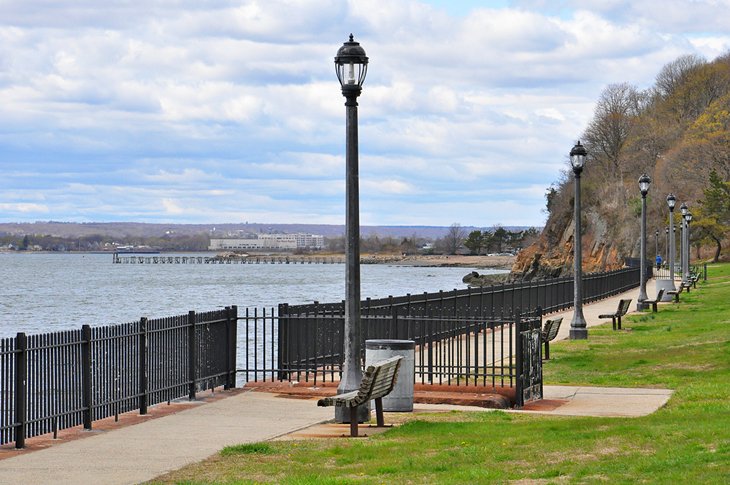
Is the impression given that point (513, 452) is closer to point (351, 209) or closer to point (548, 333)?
point (351, 209)

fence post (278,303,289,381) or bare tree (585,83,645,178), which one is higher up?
bare tree (585,83,645,178)

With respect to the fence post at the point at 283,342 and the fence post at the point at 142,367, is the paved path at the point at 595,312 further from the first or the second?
the fence post at the point at 142,367

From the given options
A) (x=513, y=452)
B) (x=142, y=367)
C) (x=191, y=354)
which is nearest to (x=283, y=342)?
(x=191, y=354)

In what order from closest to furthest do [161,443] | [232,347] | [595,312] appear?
1. [161,443]
2. [232,347]
3. [595,312]

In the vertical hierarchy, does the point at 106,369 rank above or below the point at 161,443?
above

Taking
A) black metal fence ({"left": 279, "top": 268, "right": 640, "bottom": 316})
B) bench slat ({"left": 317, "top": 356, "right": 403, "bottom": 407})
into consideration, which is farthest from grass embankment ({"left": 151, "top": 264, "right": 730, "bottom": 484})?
black metal fence ({"left": 279, "top": 268, "right": 640, "bottom": 316})

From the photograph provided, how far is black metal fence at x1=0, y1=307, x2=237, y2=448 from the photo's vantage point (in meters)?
13.9

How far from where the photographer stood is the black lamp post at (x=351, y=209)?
50.6 ft

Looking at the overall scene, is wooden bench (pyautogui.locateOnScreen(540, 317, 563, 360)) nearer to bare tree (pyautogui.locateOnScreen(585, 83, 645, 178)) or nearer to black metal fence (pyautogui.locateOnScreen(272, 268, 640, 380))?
black metal fence (pyautogui.locateOnScreen(272, 268, 640, 380))

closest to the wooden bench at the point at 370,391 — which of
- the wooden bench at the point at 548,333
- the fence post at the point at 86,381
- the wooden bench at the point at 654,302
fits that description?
the fence post at the point at 86,381

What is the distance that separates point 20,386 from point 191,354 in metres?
4.48

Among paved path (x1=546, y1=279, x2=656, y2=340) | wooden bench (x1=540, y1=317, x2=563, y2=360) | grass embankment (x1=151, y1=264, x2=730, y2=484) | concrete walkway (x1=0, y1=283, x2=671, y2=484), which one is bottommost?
paved path (x1=546, y1=279, x2=656, y2=340)

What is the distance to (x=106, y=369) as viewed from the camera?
15.8m

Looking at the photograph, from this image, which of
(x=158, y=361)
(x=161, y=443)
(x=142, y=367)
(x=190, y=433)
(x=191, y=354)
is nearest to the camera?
(x=161, y=443)
